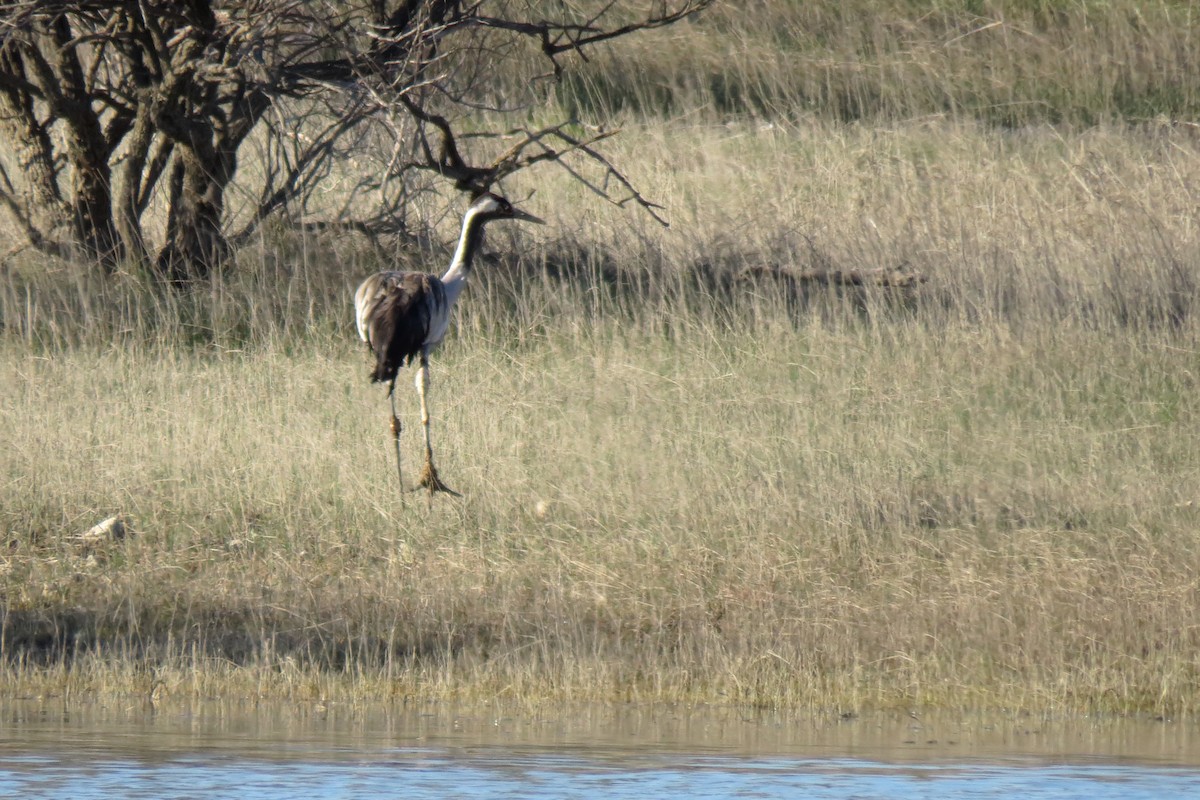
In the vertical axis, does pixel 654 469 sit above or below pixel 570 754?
above

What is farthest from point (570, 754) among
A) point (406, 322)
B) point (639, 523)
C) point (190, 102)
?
point (190, 102)

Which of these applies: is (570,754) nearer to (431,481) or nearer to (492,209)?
(431,481)

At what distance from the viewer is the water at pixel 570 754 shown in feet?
16.0

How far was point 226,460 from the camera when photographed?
852cm

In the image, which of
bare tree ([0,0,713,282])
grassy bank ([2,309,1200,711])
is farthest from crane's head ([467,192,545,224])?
grassy bank ([2,309,1200,711])

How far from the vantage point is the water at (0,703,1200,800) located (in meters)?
4.88

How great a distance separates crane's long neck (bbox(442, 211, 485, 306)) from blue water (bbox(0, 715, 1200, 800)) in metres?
3.67

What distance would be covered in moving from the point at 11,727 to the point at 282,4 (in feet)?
16.7

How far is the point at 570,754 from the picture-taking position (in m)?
5.31

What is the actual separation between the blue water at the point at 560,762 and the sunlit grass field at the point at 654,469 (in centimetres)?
49

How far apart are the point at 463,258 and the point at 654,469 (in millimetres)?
1641

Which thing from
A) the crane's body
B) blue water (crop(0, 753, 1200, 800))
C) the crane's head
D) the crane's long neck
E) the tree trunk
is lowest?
blue water (crop(0, 753, 1200, 800))

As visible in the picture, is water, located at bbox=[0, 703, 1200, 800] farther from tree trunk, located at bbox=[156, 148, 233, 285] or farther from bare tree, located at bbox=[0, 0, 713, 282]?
tree trunk, located at bbox=[156, 148, 233, 285]

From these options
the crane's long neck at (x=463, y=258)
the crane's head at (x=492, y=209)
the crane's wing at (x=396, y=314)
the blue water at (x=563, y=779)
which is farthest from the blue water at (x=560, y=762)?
the crane's head at (x=492, y=209)
